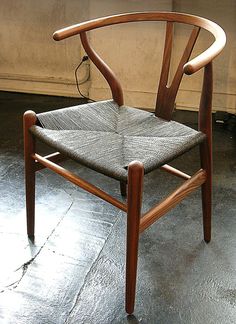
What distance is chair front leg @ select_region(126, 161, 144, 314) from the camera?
1186 millimetres

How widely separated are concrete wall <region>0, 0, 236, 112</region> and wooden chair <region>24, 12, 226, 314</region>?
3.23ft

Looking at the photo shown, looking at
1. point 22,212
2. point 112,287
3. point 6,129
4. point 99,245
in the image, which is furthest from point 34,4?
point 112,287

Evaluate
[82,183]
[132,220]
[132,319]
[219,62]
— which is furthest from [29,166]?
[219,62]

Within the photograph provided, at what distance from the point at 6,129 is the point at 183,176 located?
1282mm

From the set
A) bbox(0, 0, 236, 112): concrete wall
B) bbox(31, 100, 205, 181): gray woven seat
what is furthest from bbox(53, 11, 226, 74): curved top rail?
bbox(0, 0, 236, 112): concrete wall

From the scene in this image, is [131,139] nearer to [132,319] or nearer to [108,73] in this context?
[108,73]

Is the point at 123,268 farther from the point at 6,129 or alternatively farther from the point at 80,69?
the point at 80,69

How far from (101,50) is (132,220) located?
1.64 m

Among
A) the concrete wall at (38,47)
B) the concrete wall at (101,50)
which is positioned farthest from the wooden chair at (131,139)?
the concrete wall at (38,47)

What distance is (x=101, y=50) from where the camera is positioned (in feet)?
8.77

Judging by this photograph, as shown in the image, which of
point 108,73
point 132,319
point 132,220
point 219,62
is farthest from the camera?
point 219,62

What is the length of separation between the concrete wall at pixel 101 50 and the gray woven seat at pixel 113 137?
103 cm

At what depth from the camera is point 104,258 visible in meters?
1.60

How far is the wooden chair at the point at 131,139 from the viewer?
1.26m
